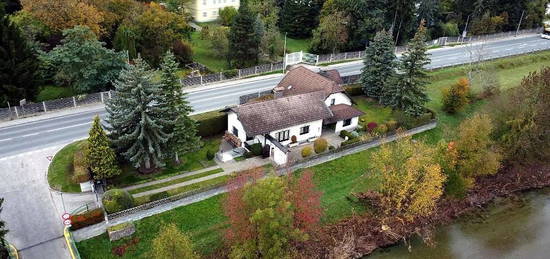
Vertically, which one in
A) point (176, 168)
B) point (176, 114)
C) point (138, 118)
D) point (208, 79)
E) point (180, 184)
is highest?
point (138, 118)

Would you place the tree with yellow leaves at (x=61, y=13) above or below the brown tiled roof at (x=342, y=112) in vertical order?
above

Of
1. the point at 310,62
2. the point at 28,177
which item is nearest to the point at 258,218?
the point at 28,177

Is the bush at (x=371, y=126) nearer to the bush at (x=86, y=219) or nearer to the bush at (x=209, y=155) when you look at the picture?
the bush at (x=209, y=155)

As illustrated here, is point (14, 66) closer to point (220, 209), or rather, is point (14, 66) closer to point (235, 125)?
point (235, 125)

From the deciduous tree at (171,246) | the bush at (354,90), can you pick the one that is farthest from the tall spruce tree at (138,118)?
the bush at (354,90)

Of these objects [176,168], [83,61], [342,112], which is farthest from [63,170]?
[342,112]

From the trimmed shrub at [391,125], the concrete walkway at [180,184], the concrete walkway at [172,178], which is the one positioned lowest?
the concrete walkway at [180,184]

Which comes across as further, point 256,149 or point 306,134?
point 306,134

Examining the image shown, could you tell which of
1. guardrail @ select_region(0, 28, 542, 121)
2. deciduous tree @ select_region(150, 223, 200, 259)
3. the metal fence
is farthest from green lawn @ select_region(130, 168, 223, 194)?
the metal fence
